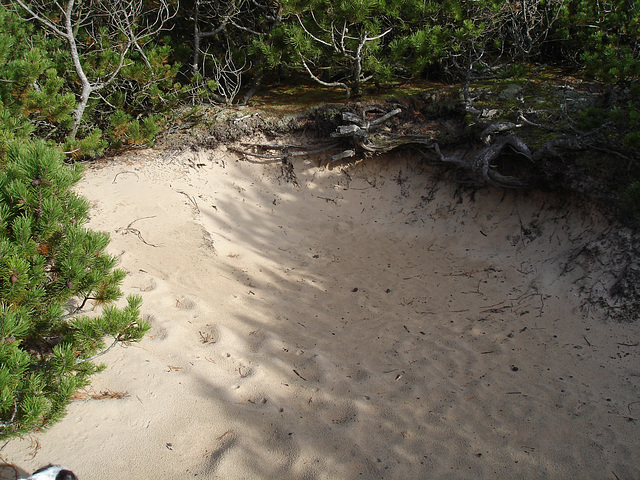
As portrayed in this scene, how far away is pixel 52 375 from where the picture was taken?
7.36ft

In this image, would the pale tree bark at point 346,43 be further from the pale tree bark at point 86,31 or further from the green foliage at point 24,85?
the green foliage at point 24,85

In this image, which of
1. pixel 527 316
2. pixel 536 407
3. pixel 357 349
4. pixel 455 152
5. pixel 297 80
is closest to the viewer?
pixel 536 407

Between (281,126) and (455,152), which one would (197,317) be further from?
(455,152)

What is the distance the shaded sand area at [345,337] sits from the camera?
8.66 ft

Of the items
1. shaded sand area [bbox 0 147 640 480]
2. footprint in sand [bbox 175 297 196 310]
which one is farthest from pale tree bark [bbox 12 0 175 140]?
footprint in sand [bbox 175 297 196 310]

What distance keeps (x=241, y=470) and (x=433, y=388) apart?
1.47 m

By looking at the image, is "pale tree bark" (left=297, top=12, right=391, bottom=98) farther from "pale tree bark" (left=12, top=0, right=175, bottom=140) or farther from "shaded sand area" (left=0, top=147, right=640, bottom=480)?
"pale tree bark" (left=12, top=0, right=175, bottom=140)

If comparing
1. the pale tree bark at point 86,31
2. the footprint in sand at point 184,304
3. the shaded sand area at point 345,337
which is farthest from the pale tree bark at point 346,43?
the footprint in sand at point 184,304

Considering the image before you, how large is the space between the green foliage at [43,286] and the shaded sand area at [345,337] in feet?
1.76

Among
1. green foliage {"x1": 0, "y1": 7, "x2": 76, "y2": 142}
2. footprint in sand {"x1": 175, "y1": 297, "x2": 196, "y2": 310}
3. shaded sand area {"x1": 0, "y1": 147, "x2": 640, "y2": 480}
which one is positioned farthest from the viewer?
green foliage {"x1": 0, "y1": 7, "x2": 76, "y2": 142}

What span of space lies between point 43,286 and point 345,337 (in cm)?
233

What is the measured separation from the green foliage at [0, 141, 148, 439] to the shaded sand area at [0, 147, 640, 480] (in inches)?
21.1

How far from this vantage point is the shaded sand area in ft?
8.66

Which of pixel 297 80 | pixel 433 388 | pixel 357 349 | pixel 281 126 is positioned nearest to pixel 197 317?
pixel 357 349
